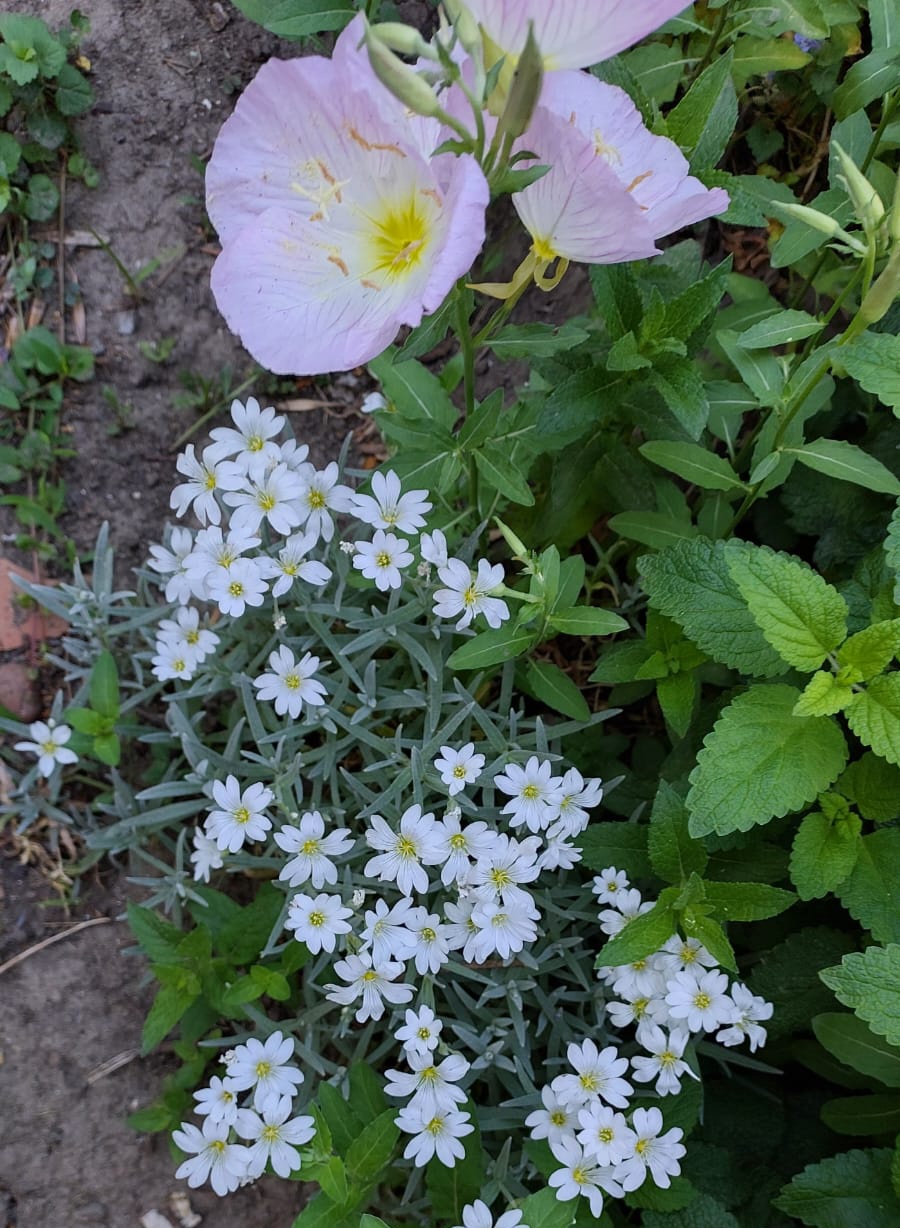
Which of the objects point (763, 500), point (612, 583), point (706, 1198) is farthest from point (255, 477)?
point (706, 1198)

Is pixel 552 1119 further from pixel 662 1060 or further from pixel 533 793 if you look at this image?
pixel 533 793

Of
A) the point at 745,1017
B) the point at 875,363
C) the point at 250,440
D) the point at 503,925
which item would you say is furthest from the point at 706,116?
the point at 745,1017

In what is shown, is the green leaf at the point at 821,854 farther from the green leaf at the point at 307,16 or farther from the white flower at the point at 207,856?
the green leaf at the point at 307,16

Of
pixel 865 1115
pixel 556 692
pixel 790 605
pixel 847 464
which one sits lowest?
pixel 865 1115

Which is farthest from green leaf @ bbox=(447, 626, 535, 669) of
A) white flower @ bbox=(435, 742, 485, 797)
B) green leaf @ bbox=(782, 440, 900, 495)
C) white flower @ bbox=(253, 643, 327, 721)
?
green leaf @ bbox=(782, 440, 900, 495)

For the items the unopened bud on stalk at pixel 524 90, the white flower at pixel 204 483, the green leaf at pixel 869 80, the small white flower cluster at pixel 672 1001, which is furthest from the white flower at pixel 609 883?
the green leaf at pixel 869 80

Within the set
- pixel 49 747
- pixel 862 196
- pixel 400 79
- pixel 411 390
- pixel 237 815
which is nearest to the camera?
pixel 400 79
